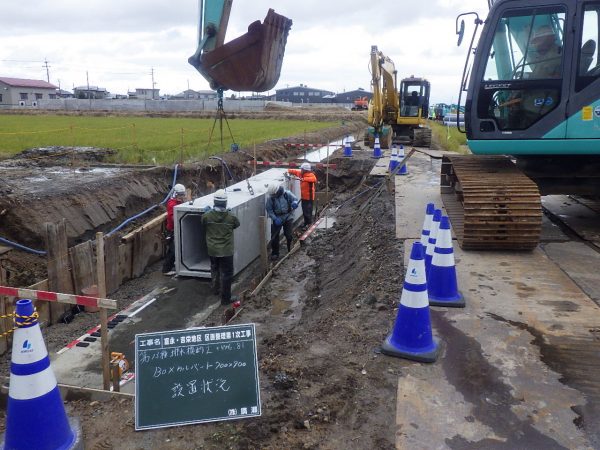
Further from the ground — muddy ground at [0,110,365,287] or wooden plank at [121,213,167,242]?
muddy ground at [0,110,365,287]

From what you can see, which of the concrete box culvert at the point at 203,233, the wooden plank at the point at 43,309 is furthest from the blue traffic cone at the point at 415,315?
the wooden plank at the point at 43,309

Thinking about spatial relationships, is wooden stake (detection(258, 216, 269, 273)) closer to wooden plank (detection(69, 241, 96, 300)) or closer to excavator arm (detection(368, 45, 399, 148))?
wooden plank (detection(69, 241, 96, 300))

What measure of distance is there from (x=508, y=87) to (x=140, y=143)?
15.9 meters

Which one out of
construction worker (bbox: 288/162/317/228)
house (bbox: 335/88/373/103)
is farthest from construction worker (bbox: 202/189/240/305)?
house (bbox: 335/88/373/103)

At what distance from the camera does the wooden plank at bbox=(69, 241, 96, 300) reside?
8555 millimetres

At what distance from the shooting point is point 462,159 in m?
8.34

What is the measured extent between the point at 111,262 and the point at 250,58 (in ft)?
18.0

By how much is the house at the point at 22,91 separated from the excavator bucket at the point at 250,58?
7449cm

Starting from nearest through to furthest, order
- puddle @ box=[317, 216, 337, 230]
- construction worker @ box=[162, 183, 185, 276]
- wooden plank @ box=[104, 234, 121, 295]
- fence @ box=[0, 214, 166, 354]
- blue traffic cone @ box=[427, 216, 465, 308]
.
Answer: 1. blue traffic cone @ box=[427, 216, 465, 308]
2. fence @ box=[0, 214, 166, 354]
3. wooden plank @ box=[104, 234, 121, 295]
4. construction worker @ box=[162, 183, 185, 276]
5. puddle @ box=[317, 216, 337, 230]

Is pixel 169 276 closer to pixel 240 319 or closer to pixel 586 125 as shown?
pixel 240 319

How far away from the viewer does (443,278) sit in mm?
5074

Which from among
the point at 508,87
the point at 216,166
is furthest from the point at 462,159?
the point at 216,166

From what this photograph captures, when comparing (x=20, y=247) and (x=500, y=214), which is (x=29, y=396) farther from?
(x=20, y=247)

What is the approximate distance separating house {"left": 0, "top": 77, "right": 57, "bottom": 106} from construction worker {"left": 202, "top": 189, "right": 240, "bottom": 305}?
2843 inches
